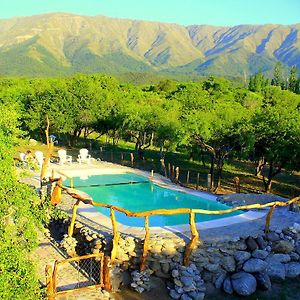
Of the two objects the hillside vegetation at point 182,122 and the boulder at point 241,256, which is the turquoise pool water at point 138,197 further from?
the boulder at point 241,256

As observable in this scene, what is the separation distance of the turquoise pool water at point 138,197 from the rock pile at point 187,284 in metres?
3.35

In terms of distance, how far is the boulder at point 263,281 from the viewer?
13.2 metres

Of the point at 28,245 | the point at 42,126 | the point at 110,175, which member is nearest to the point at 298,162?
the point at 110,175

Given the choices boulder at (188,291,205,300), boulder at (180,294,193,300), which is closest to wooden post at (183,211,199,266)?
boulder at (188,291,205,300)

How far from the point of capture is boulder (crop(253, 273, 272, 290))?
520 inches

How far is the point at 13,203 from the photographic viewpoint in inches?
309

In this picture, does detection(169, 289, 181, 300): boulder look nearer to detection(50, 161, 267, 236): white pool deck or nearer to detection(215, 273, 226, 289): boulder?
detection(215, 273, 226, 289): boulder

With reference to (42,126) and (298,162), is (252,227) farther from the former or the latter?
(42,126)

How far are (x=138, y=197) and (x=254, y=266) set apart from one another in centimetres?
942

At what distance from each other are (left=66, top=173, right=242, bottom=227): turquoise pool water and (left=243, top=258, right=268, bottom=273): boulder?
144 inches

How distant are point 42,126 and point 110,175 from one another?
44.3ft

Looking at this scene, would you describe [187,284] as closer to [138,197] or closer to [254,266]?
[254,266]

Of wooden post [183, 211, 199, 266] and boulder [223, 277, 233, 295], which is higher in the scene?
wooden post [183, 211, 199, 266]

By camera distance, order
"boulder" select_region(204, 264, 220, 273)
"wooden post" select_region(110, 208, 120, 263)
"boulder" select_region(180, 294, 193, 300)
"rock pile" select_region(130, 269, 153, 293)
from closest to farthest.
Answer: "boulder" select_region(180, 294, 193, 300) < "rock pile" select_region(130, 269, 153, 293) < "wooden post" select_region(110, 208, 120, 263) < "boulder" select_region(204, 264, 220, 273)
